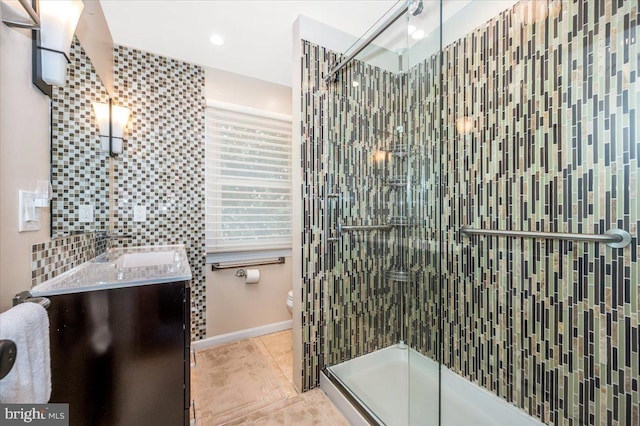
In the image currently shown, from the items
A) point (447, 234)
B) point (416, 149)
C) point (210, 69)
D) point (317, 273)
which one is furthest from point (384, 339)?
point (210, 69)

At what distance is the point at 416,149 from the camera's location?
178cm

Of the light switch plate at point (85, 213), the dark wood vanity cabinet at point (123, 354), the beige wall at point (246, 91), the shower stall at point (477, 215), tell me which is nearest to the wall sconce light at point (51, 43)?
the light switch plate at point (85, 213)

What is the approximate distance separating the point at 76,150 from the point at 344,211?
1623mm

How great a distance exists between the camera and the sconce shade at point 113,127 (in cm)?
173

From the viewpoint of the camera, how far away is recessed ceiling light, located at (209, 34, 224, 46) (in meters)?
2.03

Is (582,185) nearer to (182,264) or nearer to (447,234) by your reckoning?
(447,234)

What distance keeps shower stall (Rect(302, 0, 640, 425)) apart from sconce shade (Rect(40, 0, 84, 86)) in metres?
1.22

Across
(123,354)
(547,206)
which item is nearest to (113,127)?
(123,354)

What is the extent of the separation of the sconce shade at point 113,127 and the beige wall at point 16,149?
2.49ft

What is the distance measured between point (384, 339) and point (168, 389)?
4.83ft

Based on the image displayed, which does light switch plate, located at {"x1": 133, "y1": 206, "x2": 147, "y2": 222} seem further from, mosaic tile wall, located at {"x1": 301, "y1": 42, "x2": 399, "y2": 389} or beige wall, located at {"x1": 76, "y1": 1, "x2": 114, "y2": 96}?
mosaic tile wall, located at {"x1": 301, "y1": 42, "x2": 399, "y2": 389}

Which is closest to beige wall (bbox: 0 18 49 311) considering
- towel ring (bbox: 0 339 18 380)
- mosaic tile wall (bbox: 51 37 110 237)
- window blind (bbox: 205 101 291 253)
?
mosaic tile wall (bbox: 51 37 110 237)

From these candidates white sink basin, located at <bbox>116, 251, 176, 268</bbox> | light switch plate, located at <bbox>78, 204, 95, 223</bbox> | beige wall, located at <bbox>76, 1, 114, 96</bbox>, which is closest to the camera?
light switch plate, located at <bbox>78, 204, 95, 223</bbox>

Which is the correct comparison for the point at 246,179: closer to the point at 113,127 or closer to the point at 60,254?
the point at 113,127
